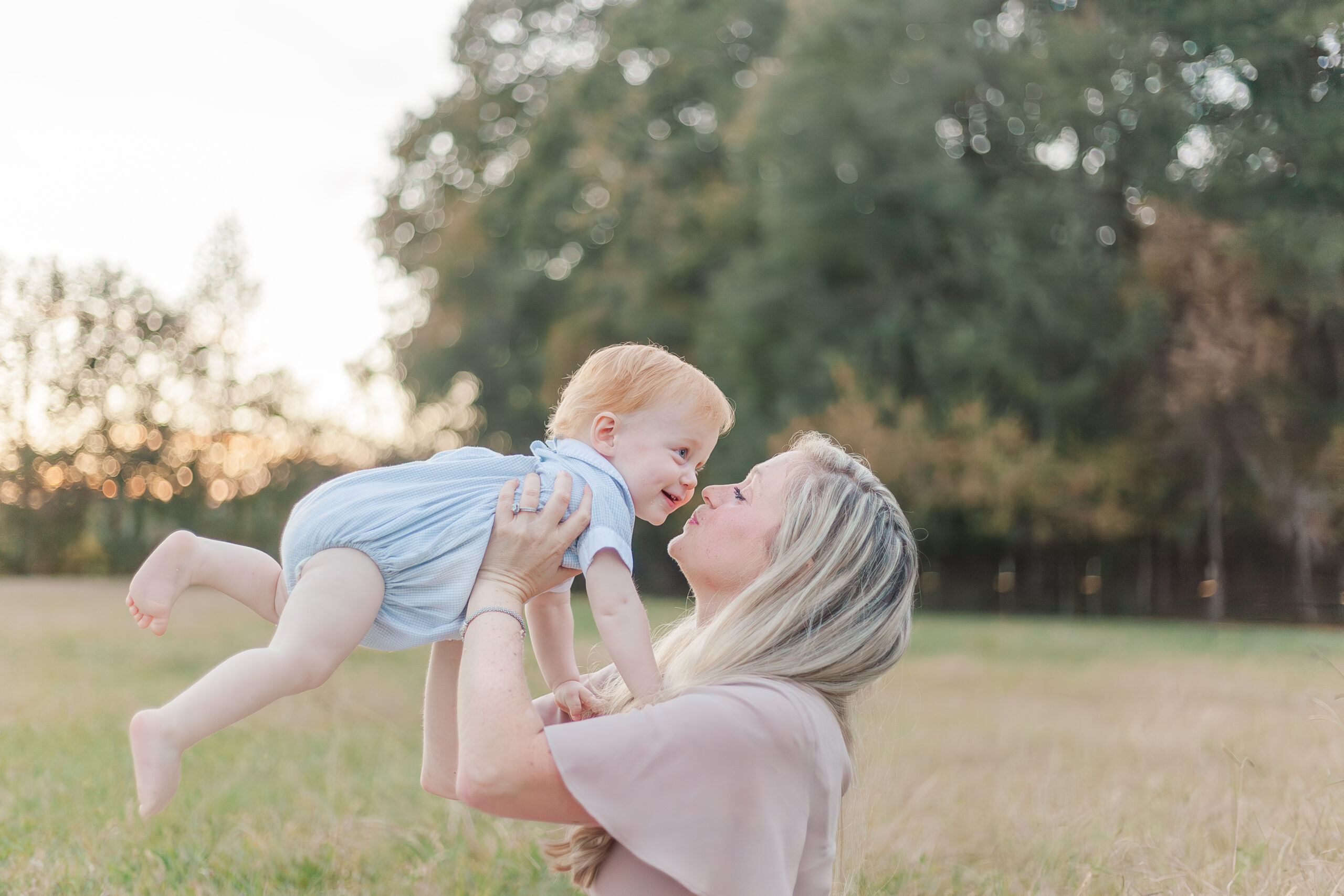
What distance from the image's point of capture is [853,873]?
9.45 ft

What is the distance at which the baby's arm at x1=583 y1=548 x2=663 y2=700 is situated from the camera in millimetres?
2330

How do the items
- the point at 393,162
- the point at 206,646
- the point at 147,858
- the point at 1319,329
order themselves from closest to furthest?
the point at 147,858 < the point at 1319,329 < the point at 206,646 < the point at 393,162

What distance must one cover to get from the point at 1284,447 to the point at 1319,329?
8.01 meters

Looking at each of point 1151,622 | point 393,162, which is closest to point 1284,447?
point 1151,622

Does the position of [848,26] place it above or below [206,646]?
above

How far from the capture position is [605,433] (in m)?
2.67

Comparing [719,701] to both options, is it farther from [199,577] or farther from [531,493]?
[199,577]

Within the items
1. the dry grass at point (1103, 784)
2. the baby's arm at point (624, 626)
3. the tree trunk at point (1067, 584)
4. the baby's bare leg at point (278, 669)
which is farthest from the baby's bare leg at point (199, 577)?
the tree trunk at point (1067, 584)

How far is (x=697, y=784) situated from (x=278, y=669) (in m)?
0.86


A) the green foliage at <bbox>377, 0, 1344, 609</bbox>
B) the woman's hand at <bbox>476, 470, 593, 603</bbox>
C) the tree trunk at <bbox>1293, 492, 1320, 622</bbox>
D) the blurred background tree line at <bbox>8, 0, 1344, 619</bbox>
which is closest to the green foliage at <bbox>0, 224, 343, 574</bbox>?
the blurred background tree line at <bbox>8, 0, 1344, 619</bbox>

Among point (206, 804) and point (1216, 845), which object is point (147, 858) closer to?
point (206, 804)

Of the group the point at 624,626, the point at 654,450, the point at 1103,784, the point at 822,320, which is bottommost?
the point at 1103,784

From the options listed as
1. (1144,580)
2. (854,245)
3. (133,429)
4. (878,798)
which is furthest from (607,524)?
(133,429)

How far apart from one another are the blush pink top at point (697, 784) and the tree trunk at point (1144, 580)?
900 inches
